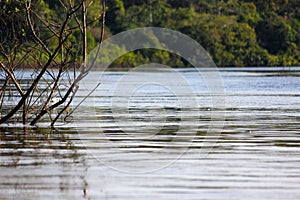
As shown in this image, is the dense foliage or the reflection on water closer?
the reflection on water

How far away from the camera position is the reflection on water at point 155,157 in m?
Result: 12.3

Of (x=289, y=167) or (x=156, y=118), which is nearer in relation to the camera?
(x=289, y=167)

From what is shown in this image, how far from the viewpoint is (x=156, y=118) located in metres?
23.6

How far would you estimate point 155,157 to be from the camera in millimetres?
15508

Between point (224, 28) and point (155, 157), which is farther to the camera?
point (224, 28)

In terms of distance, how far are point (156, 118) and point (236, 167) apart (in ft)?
30.7

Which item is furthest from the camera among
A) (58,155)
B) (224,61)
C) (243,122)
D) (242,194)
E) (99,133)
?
(224,61)

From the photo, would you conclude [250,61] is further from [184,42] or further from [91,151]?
[91,151]

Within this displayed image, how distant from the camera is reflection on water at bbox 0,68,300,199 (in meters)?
12.3

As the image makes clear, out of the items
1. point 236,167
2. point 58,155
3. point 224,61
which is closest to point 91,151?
point 58,155

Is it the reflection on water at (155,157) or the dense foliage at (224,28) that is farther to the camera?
the dense foliage at (224,28)

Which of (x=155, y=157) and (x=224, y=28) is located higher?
(x=224, y=28)

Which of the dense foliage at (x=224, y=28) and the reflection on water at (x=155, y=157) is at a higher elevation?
the dense foliage at (x=224, y=28)

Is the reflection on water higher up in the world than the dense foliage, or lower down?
lower down
